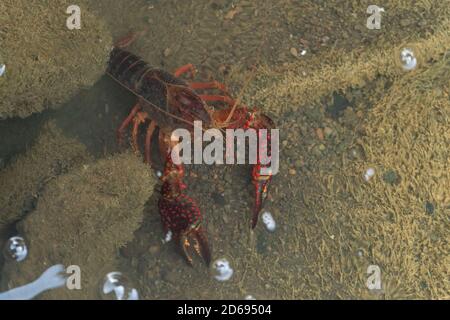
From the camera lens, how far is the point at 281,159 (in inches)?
116

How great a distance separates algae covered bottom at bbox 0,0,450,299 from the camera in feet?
8.40

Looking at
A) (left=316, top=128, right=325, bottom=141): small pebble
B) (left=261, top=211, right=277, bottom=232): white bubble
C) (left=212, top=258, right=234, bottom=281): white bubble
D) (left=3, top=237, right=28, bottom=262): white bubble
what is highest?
(left=316, top=128, right=325, bottom=141): small pebble

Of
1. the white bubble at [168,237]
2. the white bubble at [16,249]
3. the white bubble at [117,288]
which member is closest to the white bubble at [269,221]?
the white bubble at [168,237]

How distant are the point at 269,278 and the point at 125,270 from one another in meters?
0.88

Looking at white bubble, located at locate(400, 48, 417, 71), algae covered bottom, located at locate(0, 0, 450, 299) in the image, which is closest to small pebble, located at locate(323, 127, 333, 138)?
algae covered bottom, located at locate(0, 0, 450, 299)

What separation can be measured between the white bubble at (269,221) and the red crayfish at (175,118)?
2.6 inches

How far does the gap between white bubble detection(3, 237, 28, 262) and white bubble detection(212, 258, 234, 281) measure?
42.8 inches

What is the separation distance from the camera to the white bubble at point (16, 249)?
2.52 m

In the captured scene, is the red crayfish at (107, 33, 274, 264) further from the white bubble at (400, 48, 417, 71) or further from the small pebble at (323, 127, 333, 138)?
the white bubble at (400, 48, 417, 71)

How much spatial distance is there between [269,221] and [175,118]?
0.99 m

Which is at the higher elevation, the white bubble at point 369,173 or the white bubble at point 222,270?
the white bubble at point 369,173

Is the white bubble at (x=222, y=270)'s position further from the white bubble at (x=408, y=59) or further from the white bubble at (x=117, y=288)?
the white bubble at (x=408, y=59)

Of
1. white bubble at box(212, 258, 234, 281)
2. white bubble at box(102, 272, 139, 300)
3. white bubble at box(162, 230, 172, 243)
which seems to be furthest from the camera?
white bubble at box(162, 230, 172, 243)

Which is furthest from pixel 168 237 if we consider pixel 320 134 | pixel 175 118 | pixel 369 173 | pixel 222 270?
pixel 369 173
